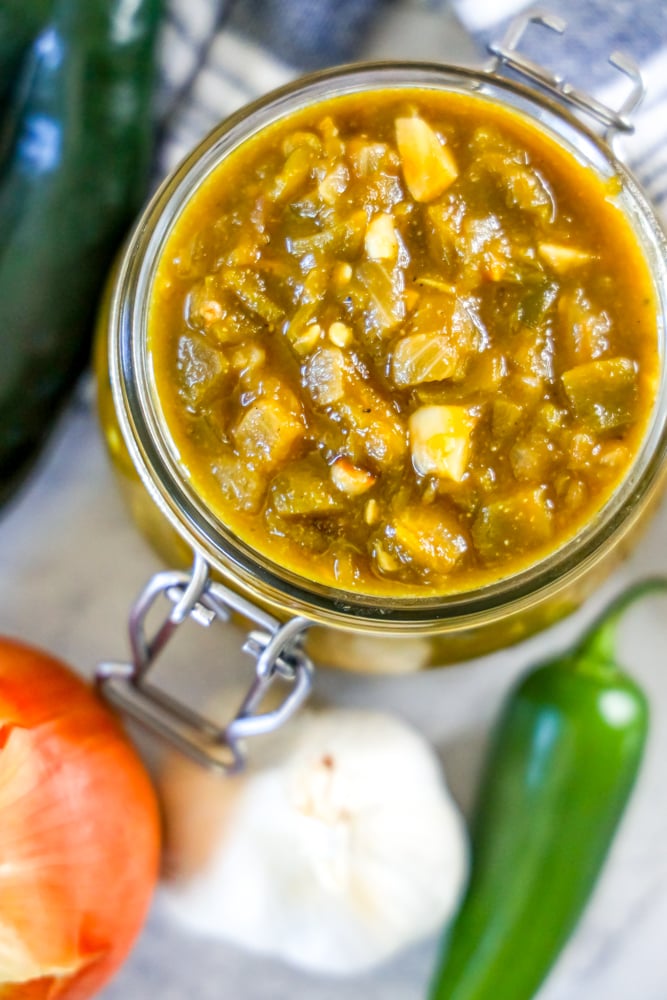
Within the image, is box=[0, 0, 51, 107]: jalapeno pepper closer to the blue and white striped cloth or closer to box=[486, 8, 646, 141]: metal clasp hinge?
the blue and white striped cloth

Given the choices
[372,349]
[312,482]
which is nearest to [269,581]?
[312,482]

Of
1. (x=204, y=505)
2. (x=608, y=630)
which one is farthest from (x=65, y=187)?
(x=608, y=630)

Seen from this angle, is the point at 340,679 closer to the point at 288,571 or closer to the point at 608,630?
the point at 608,630

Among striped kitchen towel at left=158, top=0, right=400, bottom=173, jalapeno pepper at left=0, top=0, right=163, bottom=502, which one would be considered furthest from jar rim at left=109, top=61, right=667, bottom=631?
striped kitchen towel at left=158, top=0, right=400, bottom=173

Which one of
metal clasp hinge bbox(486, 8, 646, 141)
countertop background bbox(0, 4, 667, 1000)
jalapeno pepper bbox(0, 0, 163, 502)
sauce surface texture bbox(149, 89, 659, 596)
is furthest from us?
countertop background bbox(0, 4, 667, 1000)

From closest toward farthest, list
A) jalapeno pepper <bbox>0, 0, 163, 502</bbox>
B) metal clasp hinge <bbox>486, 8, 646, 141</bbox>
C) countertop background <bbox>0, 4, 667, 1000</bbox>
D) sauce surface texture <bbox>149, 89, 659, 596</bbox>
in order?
sauce surface texture <bbox>149, 89, 659, 596</bbox>, metal clasp hinge <bbox>486, 8, 646, 141</bbox>, jalapeno pepper <bbox>0, 0, 163, 502</bbox>, countertop background <bbox>0, 4, 667, 1000</bbox>

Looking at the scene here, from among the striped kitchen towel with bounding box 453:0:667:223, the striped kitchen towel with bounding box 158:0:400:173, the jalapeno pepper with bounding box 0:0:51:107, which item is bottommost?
the jalapeno pepper with bounding box 0:0:51:107

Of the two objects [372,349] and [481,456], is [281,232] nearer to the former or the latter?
[372,349]
